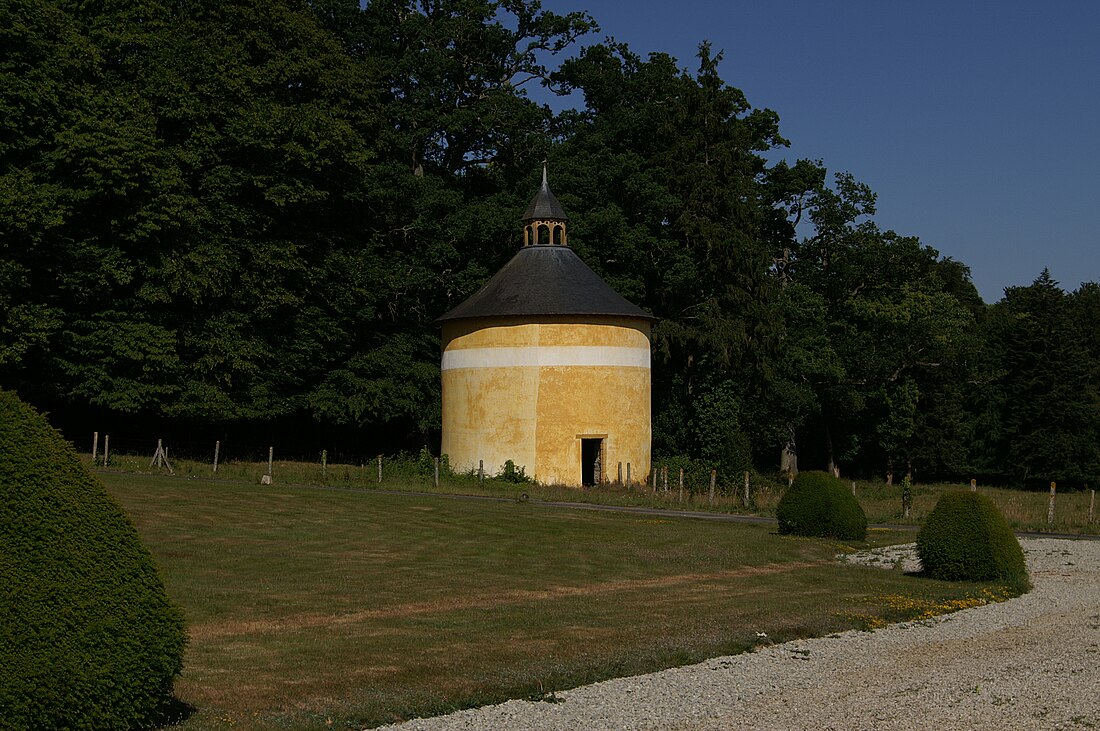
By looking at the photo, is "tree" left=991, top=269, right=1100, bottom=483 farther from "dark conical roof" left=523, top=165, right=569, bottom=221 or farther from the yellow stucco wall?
"dark conical roof" left=523, top=165, right=569, bottom=221

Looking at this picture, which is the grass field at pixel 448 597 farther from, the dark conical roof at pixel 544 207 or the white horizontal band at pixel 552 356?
the dark conical roof at pixel 544 207

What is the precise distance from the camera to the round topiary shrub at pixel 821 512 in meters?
26.7

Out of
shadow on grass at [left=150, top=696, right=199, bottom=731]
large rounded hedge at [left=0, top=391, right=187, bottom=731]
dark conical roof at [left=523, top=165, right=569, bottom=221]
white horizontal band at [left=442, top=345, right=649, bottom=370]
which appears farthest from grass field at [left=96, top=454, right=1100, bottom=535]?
large rounded hedge at [left=0, top=391, right=187, bottom=731]

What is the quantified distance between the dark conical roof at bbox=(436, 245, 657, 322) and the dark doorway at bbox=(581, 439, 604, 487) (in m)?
4.59

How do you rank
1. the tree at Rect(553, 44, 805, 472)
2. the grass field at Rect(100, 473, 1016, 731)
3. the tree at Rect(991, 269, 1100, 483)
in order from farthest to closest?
the tree at Rect(991, 269, 1100, 483) → the tree at Rect(553, 44, 805, 472) → the grass field at Rect(100, 473, 1016, 731)

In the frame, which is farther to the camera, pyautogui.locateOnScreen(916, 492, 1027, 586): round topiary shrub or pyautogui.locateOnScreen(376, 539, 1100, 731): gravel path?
pyautogui.locateOnScreen(916, 492, 1027, 586): round topiary shrub

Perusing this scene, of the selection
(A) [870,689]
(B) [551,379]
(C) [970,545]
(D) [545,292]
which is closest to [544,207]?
(D) [545,292]

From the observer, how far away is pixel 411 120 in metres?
49.6

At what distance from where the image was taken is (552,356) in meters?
40.2

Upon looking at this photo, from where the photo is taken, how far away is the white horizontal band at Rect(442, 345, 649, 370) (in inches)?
1585

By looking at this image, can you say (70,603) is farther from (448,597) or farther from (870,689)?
(448,597)

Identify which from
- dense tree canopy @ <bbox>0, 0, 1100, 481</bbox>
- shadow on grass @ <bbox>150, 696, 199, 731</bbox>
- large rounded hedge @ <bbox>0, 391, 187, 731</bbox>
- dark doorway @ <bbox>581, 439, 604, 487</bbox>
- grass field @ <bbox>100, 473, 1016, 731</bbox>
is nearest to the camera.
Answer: large rounded hedge @ <bbox>0, 391, 187, 731</bbox>

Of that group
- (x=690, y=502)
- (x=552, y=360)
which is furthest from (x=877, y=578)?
(x=552, y=360)

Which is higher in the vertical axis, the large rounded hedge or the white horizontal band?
→ the white horizontal band
